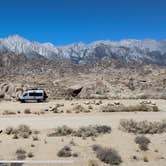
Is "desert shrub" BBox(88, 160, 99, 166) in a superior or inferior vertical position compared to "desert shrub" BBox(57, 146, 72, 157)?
inferior

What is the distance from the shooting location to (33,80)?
76375mm

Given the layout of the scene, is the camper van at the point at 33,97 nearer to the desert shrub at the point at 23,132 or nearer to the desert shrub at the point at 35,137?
the desert shrub at the point at 23,132

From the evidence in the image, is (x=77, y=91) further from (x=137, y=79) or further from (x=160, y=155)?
→ (x=160, y=155)

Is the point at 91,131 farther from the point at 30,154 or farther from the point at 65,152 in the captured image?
the point at 30,154

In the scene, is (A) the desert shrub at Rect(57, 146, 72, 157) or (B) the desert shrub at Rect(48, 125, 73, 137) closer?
→ (A) the desert shrub at Rect(57, 146, 72, 157)

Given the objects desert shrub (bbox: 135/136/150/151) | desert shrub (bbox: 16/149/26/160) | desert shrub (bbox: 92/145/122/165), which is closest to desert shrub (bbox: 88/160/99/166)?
desert shrub (bbox: 92/145/122/165)

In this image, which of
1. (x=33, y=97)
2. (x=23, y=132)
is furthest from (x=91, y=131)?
(x=33, y=97)

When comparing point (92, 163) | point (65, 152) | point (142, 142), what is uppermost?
point (142, 142)

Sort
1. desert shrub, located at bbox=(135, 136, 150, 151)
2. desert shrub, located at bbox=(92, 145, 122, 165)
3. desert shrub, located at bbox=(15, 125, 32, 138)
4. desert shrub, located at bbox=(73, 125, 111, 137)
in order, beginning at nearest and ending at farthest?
desert shrub, located at bbox=(92, 145, 122, 165) → desert shrub, located at bbox=(135, 136, 150, 151) → desert shrub, located at bbox=(15, 125, 32, 138) → desert shrub, located at bbox=(73, 125, 111, 137)

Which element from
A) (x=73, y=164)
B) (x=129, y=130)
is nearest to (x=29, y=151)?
(x=73, y=164)

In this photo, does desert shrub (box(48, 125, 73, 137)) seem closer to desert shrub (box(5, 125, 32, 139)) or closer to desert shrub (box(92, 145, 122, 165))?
desert shrub (box(5, 125, 32, 139))

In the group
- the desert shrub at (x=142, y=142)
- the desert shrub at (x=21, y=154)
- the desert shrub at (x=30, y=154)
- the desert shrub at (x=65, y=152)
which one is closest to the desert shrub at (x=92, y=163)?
the desert shrub at (x=65, y=152)

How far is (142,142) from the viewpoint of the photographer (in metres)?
19.6

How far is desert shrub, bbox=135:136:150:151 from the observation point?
736 inches
